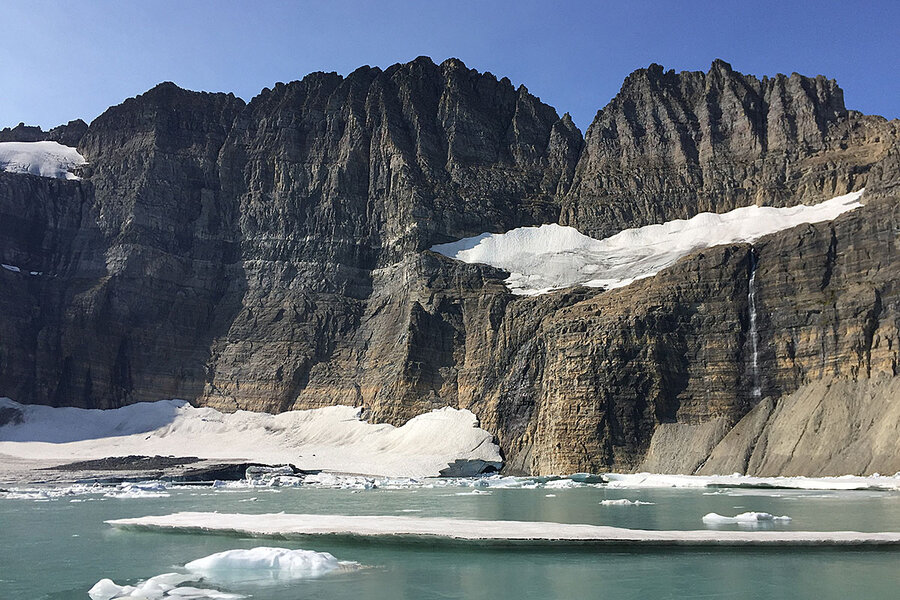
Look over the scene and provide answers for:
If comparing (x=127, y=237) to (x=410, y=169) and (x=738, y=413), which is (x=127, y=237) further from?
(x=738, y=413)

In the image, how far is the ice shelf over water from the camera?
1847cm

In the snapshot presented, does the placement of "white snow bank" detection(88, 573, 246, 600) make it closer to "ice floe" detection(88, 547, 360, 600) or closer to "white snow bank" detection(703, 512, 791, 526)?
"ice floe" detection(88, 547, 360, 600)

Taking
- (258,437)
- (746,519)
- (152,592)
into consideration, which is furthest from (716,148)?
(152,592)

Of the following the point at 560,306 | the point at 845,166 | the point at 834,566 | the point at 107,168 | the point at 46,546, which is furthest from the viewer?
the point at 107,168

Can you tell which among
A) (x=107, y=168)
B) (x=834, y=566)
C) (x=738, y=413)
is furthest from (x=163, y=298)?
(x=834, y=566)

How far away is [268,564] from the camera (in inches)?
655

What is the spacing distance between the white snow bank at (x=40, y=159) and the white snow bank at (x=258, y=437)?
41.8 meters

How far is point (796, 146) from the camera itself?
337ft

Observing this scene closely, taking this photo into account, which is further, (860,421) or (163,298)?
(163,298)

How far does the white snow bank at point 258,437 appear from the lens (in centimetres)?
7725

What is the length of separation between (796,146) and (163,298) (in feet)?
297

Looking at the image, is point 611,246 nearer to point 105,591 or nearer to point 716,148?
point 716,148

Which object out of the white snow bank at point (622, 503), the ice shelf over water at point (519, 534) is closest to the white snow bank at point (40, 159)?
the white snow bank at point (622, 503)

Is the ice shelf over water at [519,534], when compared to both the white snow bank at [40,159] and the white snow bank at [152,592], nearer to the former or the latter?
the white snow bank at [152,592]
